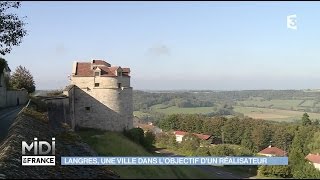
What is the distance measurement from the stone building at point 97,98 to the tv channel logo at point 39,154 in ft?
47.5

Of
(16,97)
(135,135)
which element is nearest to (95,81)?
(135,135)

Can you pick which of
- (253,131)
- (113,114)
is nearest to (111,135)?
(113,114)

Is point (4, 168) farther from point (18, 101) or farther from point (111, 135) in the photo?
point (18, 101)

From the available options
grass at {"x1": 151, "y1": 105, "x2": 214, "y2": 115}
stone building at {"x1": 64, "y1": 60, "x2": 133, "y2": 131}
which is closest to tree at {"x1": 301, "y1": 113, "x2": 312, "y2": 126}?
grass at {"x1": 151, "y1": 105, "x2": 214, "y2": 115}

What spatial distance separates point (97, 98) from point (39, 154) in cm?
1589

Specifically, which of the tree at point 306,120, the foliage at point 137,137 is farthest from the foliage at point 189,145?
the tree at point 306,120

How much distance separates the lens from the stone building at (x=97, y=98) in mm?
25906

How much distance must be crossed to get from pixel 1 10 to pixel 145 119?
301ft

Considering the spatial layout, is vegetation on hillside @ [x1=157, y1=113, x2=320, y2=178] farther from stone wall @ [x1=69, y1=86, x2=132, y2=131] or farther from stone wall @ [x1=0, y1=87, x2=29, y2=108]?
stone wall @ [x1=69, y1=86, x2=132, y2=131]

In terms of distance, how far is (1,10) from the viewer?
16.4m

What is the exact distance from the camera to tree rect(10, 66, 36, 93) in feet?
132

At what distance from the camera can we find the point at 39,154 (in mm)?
10078

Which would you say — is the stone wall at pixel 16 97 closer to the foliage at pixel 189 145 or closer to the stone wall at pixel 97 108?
the stone wall at pixel 97 108

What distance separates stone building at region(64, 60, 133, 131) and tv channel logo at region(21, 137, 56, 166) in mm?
14492
